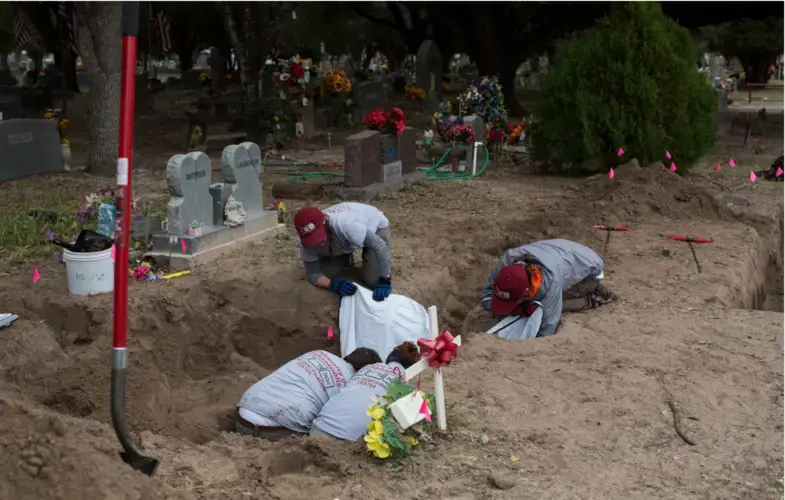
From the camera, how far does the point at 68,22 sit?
29109 mm

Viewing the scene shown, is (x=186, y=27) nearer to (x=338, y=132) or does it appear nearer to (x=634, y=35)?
(x=338, y=132)

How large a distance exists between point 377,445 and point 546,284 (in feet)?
9.49

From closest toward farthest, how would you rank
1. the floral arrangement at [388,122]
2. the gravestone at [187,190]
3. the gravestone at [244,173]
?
the gravestone at [187,190]
the gravestone at [244,173]
the floral arrangement at [388,122]

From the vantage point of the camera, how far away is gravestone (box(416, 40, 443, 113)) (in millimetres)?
25203

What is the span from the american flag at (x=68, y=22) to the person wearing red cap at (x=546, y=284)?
22472 mm

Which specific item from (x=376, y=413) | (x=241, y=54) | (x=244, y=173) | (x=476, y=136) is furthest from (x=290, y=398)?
(x=241, y=54)

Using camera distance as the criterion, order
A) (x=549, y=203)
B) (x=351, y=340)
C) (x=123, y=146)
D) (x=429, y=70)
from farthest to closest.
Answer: (x=429, y=70) < (x=549, y=203) < (x=351, y=340) < (x=123, y=146)

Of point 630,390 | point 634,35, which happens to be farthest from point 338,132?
point 630,390

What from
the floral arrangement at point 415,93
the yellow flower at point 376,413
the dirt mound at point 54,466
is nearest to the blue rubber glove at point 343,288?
the yellow flower at point 376,413

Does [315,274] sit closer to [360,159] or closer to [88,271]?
[88,271]

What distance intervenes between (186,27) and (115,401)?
40.4m

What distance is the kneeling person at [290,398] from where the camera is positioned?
18.1ft

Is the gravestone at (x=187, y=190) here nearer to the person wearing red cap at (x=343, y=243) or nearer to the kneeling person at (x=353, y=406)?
the person wearing red cap at (x=343, y=243)

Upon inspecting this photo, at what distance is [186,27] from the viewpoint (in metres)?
41.8
